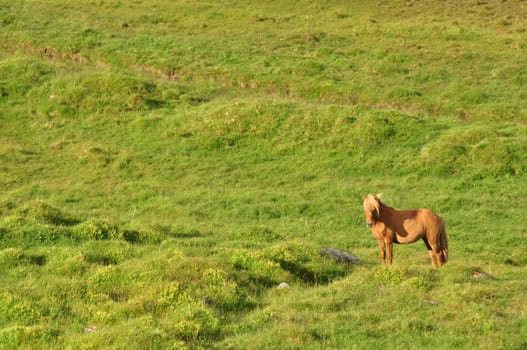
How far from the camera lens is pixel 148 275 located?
14.9 meters

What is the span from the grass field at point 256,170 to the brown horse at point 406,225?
2.46ft

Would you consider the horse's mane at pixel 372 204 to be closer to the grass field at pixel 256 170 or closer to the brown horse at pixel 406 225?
the brown horse at pixel 406 225

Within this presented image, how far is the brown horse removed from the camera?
16578 mm

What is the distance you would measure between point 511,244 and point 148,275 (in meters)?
13.2

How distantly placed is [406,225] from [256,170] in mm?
15455

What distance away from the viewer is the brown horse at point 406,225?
16.6 metres

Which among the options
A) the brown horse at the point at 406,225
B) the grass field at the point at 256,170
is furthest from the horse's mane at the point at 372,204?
the grass field at the point at 256,170

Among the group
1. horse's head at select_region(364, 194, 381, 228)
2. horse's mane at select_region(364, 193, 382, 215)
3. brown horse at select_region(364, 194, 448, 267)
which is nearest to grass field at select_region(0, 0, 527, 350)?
brown horse at select_region(364, 194, 448, 267)

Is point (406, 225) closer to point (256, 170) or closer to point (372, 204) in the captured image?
point (372, 204)

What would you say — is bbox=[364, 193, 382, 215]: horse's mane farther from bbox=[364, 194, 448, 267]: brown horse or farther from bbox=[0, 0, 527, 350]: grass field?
bbox=[0, 0, 527, 350]: grass field

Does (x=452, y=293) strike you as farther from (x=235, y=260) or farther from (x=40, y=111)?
(x=40, y=111)

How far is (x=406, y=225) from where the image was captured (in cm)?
1672

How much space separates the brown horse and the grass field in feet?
2.46

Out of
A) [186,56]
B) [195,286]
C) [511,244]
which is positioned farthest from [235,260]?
[186,56]
